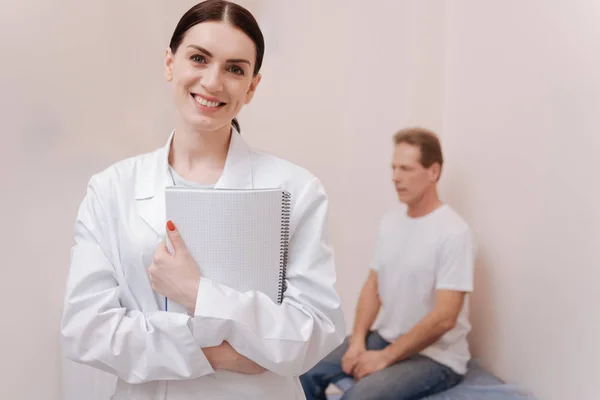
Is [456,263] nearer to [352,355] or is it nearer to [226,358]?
[352,355]

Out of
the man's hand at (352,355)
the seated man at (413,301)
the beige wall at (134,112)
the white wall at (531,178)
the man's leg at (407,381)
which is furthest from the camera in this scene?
the man's hand at (352,355)

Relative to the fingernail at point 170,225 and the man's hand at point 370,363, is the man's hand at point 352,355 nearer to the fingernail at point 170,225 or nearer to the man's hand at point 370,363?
the man's hand at point 370,363

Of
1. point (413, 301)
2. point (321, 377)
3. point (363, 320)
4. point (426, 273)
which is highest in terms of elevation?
point (426, 273)

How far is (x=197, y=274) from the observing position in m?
1.15

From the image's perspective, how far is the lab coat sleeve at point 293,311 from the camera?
1119mm

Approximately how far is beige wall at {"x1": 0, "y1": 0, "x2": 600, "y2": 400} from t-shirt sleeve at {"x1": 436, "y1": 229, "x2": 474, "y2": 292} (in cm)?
19

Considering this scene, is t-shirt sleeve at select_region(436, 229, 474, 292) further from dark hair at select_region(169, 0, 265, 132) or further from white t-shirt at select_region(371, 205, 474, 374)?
dark hair at select_region(169, 0, 265, 132)

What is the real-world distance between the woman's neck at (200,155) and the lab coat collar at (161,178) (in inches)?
0.8

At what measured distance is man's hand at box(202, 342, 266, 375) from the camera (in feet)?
3.82

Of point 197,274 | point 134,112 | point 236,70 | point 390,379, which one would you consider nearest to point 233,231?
point 197,274

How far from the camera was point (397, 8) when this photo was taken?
291 cm

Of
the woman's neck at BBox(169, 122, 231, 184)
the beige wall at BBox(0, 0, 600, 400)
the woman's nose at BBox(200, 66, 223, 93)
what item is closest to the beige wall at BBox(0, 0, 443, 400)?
the beige wall at BBox(0, 0, 600, 400)

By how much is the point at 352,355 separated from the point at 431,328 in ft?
1.17

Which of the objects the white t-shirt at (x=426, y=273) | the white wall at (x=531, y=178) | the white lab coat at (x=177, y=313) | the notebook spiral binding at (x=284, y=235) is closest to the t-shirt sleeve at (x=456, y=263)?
the white t-shirt at (x=426, y=273)
